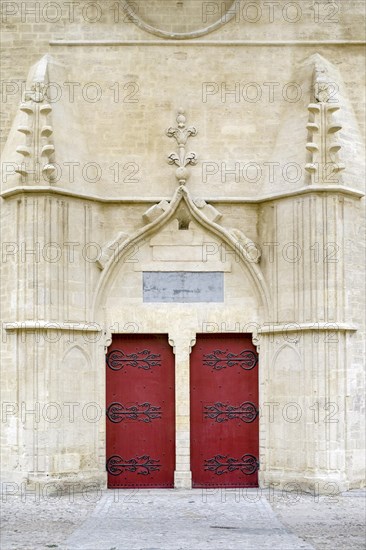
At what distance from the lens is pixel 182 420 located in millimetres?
17531

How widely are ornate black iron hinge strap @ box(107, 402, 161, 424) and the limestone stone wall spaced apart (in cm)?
27

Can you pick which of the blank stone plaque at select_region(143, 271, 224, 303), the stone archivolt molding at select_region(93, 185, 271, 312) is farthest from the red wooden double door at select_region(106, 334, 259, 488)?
the stone archivolt molding at select_region(93, 185, 271, 312)

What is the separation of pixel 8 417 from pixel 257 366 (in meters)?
4.47

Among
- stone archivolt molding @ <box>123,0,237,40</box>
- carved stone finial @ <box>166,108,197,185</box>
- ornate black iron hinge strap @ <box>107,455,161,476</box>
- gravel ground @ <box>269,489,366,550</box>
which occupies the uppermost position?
stone archivolt molding @ <box>123,0,237,40</box>

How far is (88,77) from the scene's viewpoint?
18125 mm

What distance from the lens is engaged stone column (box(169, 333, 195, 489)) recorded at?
1745 cm

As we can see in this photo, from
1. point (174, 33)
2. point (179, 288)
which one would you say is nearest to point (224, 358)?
point (179, 288)

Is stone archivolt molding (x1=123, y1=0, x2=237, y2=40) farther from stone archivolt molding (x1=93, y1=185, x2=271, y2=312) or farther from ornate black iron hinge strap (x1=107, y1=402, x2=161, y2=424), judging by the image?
ornate black iron hinge strap (x1=107, y1=402, x2=161, y2=424)

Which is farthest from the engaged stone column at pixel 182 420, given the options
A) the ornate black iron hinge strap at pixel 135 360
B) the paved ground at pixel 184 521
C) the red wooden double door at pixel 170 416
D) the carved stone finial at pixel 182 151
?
the carved stone finial at pixel 182 151

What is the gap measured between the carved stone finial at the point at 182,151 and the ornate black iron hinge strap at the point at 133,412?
408 centimetres

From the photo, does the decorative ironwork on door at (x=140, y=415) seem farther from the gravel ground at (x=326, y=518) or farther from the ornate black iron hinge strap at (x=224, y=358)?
the gravel ground at (x=326, y=518)

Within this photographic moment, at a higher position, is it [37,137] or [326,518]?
[37,137]

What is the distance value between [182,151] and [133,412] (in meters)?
4.76

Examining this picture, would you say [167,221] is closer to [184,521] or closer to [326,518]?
[184,521]
